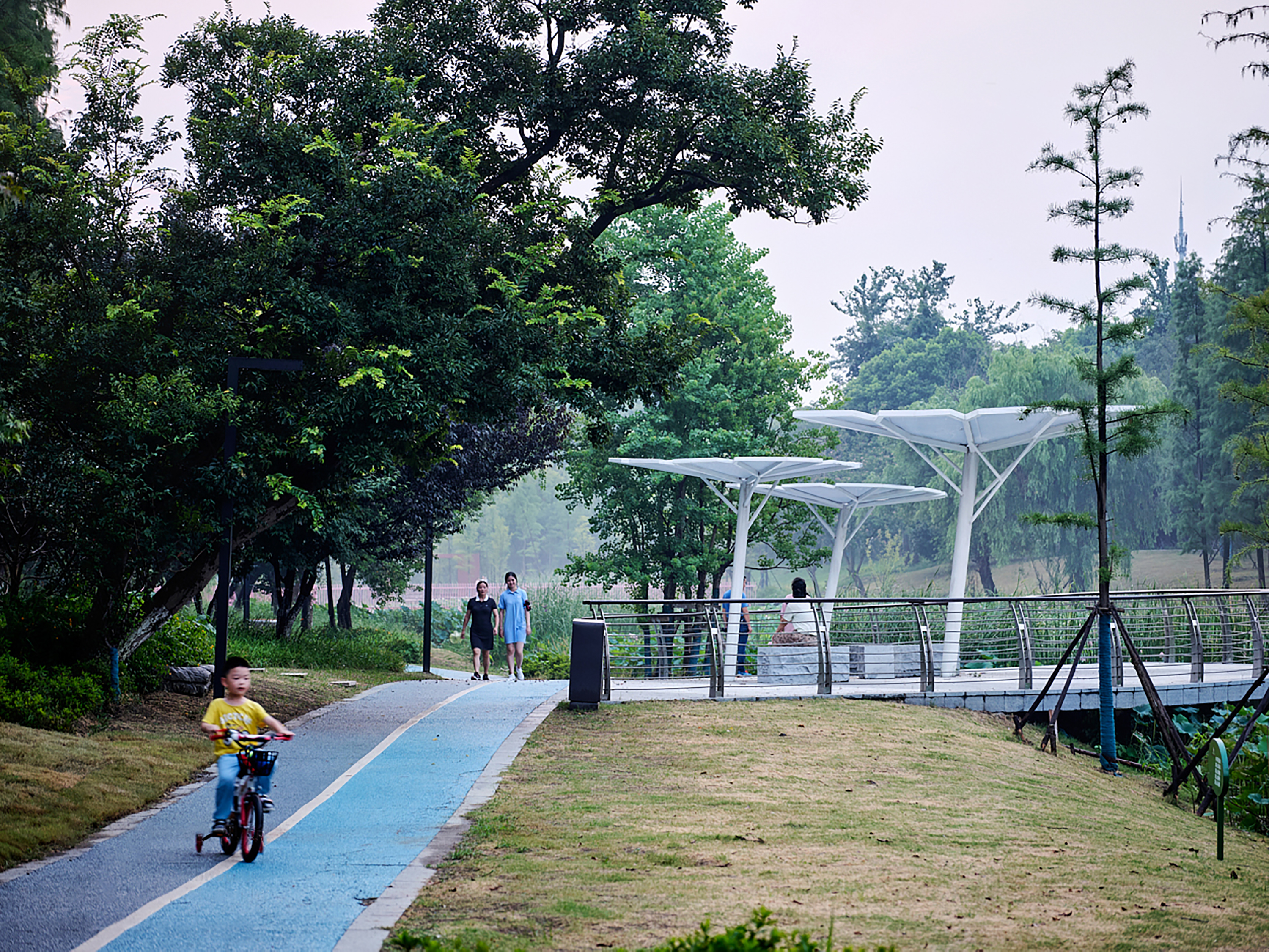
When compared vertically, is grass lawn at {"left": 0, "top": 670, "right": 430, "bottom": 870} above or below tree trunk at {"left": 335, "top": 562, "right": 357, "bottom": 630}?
below

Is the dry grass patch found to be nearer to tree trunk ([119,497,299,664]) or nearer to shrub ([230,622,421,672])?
tree trunk ([119,497,299,664])

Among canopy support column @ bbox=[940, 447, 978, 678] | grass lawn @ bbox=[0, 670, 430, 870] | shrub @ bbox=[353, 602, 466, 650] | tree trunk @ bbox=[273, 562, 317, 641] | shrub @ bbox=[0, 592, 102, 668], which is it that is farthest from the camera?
shrub @ bbox=[353, 602, 466, 650]

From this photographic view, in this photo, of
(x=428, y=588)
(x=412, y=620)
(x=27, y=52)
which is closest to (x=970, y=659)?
(x=428, y=588)

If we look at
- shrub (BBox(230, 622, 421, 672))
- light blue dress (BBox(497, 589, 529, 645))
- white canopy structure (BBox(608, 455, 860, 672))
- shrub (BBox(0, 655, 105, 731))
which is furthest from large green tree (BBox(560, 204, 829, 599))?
shrub (BBox(0, 655, 105, 731))

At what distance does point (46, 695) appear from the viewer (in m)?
12.6

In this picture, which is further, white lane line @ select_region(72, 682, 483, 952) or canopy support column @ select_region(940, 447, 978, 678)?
canopy support column @ select_region(940, 447, 978, 678)

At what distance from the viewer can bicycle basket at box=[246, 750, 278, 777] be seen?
8.02 meters

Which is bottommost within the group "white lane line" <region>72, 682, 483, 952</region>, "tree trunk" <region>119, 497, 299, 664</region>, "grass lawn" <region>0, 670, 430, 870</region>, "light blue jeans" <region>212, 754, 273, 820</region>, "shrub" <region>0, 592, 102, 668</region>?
"white lane line" <region>72, 682, 483, 952</region>

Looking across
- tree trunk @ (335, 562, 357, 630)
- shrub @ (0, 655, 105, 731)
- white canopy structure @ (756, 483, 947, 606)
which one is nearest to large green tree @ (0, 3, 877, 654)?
shrub @ (0, 655, 105, 731)

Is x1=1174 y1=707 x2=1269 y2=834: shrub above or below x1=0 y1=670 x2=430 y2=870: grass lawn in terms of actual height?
below

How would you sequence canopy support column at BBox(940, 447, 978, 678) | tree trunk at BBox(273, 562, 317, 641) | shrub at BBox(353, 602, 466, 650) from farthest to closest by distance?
1. shrub at BBox(353, 602, 466, 650)
2. tree trunk at BBox(273, 562, 317, 641)
3. canopy support column at BBox(940, 447, 978, 678)

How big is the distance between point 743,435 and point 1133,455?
57.1ft

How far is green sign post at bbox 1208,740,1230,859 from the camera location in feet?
29.1

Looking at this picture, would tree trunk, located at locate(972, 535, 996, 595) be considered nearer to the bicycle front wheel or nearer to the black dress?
the black dress
